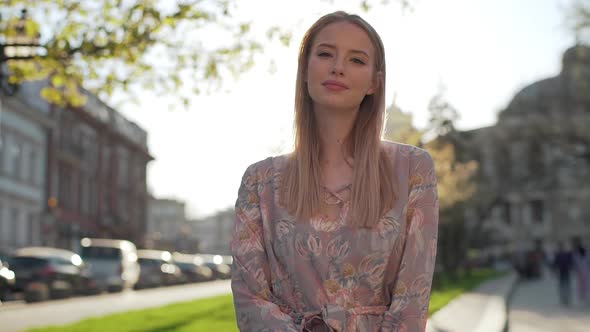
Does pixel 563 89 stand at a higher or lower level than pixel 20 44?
higher

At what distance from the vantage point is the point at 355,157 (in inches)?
118

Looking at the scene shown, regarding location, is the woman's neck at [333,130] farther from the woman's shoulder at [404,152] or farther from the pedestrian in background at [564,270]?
the pedestrian in background at [564,270]

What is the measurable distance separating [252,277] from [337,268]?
27 cm

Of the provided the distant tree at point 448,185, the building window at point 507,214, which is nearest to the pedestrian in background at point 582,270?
the distant tree at point 448,185

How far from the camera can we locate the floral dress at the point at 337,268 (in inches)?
112

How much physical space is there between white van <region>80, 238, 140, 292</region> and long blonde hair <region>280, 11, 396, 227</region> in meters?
29.5

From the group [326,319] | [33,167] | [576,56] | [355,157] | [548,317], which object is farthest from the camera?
[33,167]

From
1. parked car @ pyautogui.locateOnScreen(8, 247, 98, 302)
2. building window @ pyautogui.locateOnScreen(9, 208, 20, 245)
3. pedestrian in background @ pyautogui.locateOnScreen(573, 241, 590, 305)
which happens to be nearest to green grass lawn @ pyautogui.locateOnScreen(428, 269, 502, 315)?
pedestrian in background @ pyautogui.locateOnScreen(573, 241, 590, 305)

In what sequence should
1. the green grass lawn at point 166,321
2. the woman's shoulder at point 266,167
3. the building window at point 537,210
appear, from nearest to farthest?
the woman's shoulder at point 266,167 < the green grass lawn at point 166,321 < the building window at point 537,210

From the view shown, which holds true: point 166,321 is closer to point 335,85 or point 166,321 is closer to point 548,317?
point 548,317

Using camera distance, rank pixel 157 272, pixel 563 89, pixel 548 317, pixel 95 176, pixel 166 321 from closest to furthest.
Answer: pixel 166 321 → pixel 548 317 → pixel 157 272 → pixel 563 89 → pixel 95 176

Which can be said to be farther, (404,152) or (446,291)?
(446,291)

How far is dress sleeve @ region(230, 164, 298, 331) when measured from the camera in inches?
112

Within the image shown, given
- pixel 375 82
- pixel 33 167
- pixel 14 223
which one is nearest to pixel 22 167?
pixel 33 167
